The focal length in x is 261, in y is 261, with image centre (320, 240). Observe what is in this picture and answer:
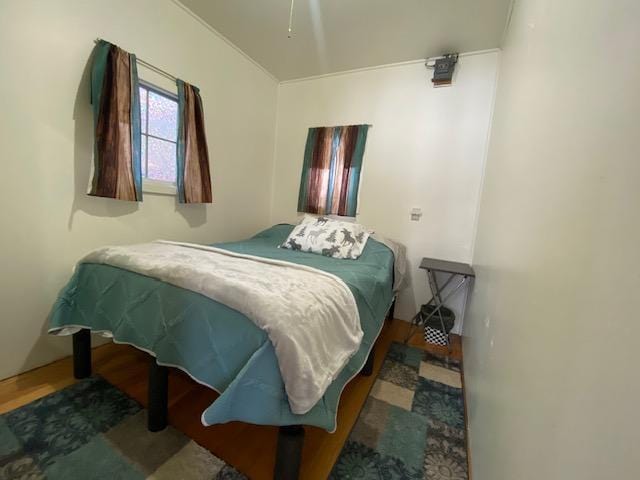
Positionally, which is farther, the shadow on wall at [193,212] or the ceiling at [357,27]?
the shadow on wall at [193,212]

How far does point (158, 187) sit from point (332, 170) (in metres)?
1.61

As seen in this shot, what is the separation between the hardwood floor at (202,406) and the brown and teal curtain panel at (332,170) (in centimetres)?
160

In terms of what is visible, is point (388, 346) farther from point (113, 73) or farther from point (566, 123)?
point (113, 73)

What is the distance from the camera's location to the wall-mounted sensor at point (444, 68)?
228cm

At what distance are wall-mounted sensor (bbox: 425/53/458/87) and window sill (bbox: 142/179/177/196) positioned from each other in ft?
8.12

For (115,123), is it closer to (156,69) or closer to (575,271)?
(156,69)

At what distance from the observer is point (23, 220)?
1.43 m

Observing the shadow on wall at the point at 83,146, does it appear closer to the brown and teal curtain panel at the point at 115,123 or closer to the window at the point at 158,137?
the brown and teal curtain panel at the point at 115,123

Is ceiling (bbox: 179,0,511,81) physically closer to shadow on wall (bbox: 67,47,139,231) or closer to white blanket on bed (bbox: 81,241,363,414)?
shadow on wall (bbox: 67,47,139,231)

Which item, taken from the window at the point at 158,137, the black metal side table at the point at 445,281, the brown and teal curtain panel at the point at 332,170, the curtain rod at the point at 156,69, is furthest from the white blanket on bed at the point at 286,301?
the brown and teal curtain panel at the point at 332,170

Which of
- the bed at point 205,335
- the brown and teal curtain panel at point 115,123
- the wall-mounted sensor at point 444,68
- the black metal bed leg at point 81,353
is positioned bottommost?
the black metal bed leg at point 81,353

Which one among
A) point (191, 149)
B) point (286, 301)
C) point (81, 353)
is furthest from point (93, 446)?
point (191, 149)

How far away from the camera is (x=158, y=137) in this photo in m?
2.03

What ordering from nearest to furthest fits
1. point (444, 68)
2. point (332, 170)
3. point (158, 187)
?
point (158, 187)
point (444, 68)
point (332, 170)
